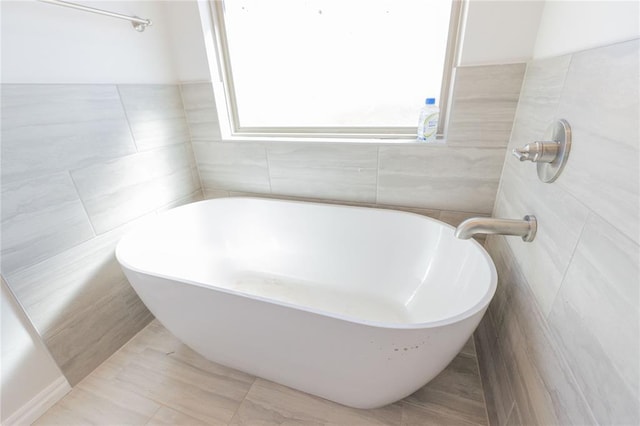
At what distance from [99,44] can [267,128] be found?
Answer: 827mm

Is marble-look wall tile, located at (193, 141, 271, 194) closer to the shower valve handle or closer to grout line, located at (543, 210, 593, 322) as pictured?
the shower valve handle

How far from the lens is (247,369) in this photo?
1144 mm

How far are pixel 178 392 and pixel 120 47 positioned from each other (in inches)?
61.3

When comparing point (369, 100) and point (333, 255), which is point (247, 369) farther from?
point (369, 100)

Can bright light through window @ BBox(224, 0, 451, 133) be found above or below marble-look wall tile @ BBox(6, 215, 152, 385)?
above

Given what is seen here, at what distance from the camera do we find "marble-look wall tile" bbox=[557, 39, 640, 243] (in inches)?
19.4

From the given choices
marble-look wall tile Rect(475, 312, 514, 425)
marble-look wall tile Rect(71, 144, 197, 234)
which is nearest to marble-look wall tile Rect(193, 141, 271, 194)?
marble-look wall tile Rect(71, 144, 197, 234)

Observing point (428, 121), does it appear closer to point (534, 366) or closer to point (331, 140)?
point (331, 140)

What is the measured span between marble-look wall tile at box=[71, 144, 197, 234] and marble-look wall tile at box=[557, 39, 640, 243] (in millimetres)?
1699

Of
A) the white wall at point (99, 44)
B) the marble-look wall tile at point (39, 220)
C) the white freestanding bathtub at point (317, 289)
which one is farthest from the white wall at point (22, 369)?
the white wall at point (99, 44)

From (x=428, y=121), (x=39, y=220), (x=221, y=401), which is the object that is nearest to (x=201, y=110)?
(x=39, y=220)

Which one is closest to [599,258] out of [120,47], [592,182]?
[592,182]

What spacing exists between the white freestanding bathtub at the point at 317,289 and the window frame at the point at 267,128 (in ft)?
1.31

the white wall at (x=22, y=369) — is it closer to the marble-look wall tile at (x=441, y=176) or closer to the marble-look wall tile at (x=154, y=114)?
the marble-look wall tile at (x=154, y=114)
